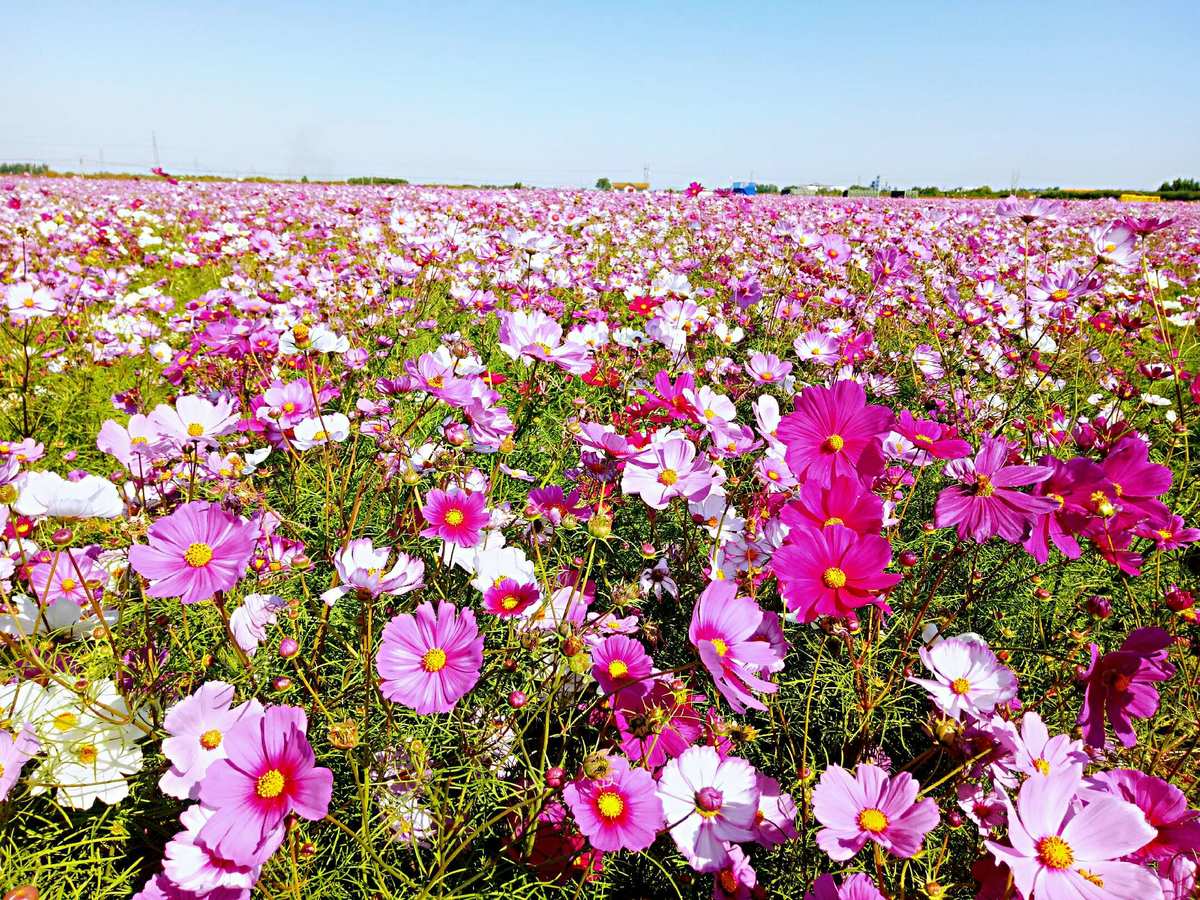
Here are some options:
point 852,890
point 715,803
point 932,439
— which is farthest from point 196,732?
point 932,439

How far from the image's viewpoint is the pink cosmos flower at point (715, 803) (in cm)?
79

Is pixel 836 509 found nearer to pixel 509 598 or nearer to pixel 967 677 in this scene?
pixel 967 677

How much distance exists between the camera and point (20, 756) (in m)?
0.76

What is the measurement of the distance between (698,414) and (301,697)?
0.87m

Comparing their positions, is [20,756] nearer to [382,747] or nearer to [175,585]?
[175,585]

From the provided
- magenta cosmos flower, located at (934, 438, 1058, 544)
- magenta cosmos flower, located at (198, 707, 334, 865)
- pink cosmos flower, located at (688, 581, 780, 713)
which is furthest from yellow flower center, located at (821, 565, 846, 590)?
magenta cosmos flower, located at (198, 707, 334, 865)

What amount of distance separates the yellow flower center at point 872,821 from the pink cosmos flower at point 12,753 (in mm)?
975

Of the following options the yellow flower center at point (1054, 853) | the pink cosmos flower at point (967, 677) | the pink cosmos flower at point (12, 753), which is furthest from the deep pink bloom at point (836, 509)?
the pink cosmos flower at point (12, 753)

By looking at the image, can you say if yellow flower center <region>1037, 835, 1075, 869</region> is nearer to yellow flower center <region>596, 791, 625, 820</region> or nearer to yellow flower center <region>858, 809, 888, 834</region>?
yellow flower center <region>858, 809, 888, 834</region>

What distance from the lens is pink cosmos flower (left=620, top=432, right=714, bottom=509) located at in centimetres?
95

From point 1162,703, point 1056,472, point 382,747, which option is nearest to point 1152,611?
point 1162,703

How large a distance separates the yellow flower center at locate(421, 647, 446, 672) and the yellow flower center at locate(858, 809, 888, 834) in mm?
534

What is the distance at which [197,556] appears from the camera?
755 millimetres

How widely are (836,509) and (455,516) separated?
1.93 feet
